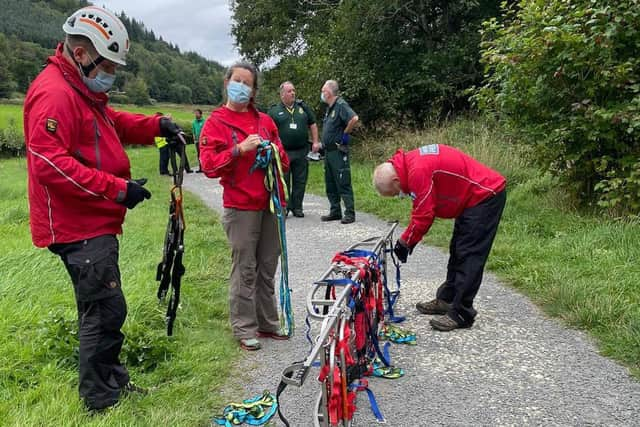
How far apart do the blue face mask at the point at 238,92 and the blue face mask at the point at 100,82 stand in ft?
3.38

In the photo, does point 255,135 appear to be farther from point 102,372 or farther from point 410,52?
point 410,52

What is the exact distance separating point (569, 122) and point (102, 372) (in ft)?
20.4

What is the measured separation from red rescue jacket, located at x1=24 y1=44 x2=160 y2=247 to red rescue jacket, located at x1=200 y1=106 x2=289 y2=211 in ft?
2.71

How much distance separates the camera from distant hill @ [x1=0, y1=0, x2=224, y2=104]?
62125 mm

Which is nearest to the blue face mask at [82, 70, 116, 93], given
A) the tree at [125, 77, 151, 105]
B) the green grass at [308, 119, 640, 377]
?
the green grass at [308, 119, 640, 377]

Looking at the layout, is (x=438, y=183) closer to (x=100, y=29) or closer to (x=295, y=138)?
(x=100, y=29)

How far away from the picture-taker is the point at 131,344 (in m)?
3.72

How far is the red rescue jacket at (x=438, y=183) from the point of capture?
3826 mm

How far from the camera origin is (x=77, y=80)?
2.78 meters

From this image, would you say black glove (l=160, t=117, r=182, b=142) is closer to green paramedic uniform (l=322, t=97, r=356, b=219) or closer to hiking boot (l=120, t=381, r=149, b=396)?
hiking boot (l=120, t=381, r=149, b=396)

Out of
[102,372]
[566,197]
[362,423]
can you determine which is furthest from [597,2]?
[102,372]

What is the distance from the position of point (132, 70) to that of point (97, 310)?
45.4 m

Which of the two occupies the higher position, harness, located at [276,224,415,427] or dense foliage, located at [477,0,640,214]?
dense foliage, located at [477,0,640,214]

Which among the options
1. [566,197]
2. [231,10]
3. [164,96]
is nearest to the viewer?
[566,197]
